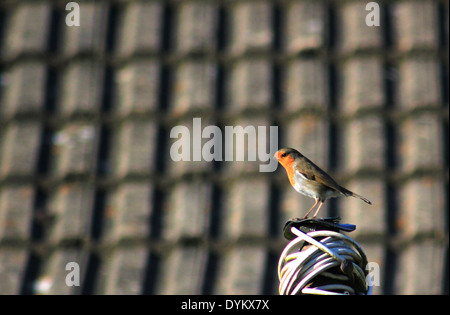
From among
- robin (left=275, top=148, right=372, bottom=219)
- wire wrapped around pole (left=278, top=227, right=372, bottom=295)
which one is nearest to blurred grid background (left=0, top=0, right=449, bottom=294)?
robin (left=275, top=148, right=372, bottom=219)

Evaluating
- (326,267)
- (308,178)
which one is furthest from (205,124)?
(326,267)

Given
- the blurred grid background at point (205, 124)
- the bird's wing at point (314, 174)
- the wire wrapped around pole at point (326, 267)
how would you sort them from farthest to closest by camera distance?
the blurred grid background at point (205, 124) < the bird's wing at point (314, 174) < the wire wrapped around pole at point (326, 267)

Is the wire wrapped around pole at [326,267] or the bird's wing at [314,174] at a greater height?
the bird's wing at [314,174]

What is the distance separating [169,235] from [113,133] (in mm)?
819

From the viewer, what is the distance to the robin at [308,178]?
3178 millimetres

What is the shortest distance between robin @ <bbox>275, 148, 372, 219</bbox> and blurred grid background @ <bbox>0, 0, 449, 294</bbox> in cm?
85

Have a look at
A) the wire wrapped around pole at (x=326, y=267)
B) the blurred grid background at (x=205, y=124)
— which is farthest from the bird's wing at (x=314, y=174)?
the blurred grid background at (x=205, y=124)

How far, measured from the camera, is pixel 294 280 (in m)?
2.39

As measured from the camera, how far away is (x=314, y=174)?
3186 mm

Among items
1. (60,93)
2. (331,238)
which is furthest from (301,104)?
(331,238)

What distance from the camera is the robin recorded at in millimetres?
3178

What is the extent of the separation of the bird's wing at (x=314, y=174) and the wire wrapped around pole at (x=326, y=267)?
0.74 metres

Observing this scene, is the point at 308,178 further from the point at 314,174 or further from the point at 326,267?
the point at 326,267

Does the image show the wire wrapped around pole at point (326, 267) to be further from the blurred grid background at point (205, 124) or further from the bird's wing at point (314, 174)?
the blurred grid background at point (205, 124)
